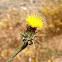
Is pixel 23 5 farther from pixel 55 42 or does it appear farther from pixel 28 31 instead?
pixel 28 31

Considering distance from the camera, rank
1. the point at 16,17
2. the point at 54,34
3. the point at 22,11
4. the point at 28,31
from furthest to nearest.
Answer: the point at 22,11, the point at 16,17, the point at 54,34, the point at 28,31

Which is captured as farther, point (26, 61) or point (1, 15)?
point (1, 15)

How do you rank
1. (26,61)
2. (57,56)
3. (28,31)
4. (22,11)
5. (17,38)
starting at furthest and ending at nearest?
(22,11) < (17,38) < (57,56) < (26,61) < (28,31)

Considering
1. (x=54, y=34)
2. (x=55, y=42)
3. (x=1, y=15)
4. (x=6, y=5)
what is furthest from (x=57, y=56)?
(x=6, y=5)

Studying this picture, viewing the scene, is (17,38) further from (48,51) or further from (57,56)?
(57,56)

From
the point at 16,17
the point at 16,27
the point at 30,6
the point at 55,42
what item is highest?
the point at 30,6

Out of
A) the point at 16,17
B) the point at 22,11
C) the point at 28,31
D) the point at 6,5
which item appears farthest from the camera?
the point at 6,5

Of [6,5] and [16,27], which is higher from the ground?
[6,5]

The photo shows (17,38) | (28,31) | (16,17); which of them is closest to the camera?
(28,31)

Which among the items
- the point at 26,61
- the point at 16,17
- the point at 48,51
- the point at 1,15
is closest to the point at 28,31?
the point at 26,61
